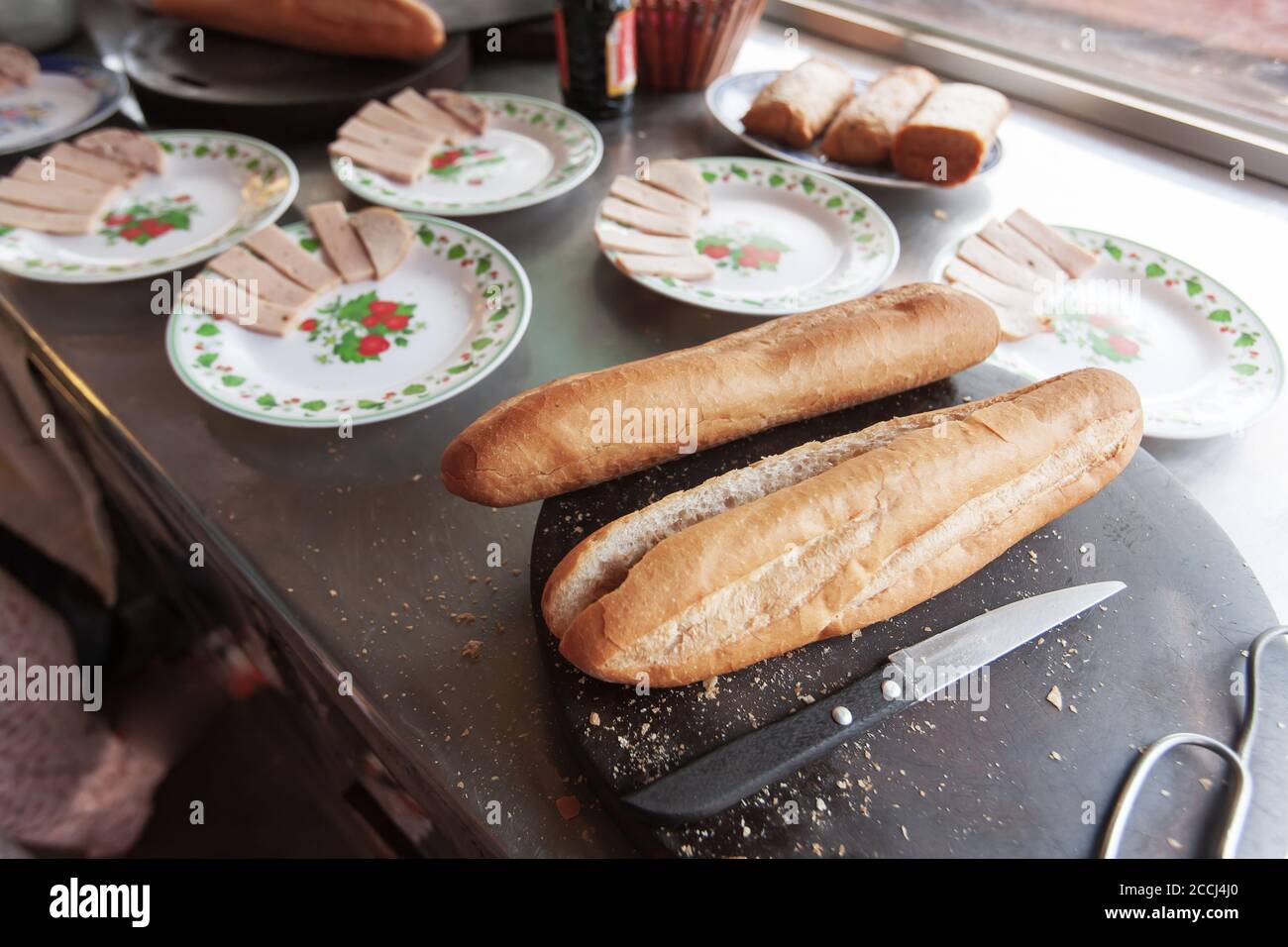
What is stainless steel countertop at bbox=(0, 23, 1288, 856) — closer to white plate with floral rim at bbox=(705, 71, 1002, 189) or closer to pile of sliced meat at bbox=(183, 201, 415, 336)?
white plate with floral rim at bbox=(705, 71, 1002, 189)

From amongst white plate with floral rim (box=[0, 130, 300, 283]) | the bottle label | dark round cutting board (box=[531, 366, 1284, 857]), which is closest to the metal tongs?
dark round cutting board (box=[531, 366, 1284, 857])

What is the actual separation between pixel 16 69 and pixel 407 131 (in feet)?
3.69

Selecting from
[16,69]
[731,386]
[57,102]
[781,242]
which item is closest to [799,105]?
[781,242]

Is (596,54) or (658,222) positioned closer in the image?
(658,222)

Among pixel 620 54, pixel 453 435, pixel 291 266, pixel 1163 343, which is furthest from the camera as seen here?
pixel 620 54

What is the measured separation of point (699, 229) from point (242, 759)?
5.07ft

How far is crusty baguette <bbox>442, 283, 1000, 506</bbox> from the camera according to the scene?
0.95m

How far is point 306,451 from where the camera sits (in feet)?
3.97

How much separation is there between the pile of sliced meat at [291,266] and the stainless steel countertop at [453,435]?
0.16 metres

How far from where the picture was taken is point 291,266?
1444mm

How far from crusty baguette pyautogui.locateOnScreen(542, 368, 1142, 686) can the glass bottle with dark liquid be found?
1.33 meters

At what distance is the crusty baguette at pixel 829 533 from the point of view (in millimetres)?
780

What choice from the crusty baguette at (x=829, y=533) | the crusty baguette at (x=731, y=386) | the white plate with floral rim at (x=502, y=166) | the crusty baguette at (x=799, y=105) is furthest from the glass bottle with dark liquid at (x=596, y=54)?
the crusty baguette at (x=829, y=533)

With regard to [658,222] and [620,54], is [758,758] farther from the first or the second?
[620,54]
